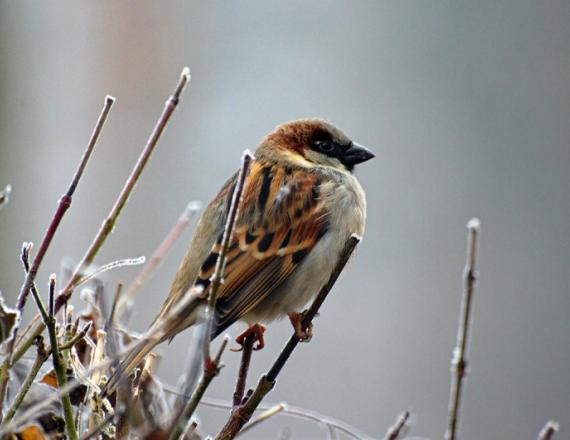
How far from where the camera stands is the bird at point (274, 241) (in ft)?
7.12

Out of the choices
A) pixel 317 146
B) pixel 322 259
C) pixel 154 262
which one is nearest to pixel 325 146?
pixel 317 146

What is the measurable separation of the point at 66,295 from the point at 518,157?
369 centimetres

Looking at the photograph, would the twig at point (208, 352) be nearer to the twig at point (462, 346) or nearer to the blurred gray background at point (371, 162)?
the twig at point (462, 346)

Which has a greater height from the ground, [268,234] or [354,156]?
[354,156]

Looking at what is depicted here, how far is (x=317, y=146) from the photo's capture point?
2705mm

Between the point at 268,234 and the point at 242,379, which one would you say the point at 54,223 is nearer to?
the point at 242,379

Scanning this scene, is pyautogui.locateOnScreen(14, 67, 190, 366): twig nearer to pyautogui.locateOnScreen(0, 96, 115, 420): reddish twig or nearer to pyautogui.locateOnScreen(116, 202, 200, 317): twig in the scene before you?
pyautogui.locateOnScreen(0, 96, 115, 420): reddish twig

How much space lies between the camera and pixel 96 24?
6.27 m

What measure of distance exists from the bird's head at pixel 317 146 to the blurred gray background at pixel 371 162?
1783mm

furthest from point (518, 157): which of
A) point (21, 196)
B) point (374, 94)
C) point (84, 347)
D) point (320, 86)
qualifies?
point (84, 347)

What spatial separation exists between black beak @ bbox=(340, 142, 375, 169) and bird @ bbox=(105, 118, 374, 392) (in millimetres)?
147

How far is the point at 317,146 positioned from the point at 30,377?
175 centimetres

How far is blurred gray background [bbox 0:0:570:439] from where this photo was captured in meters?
4.30

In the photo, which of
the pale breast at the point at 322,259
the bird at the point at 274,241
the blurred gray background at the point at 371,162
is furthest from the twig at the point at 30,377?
the blurred gray background at the point at 371,162
